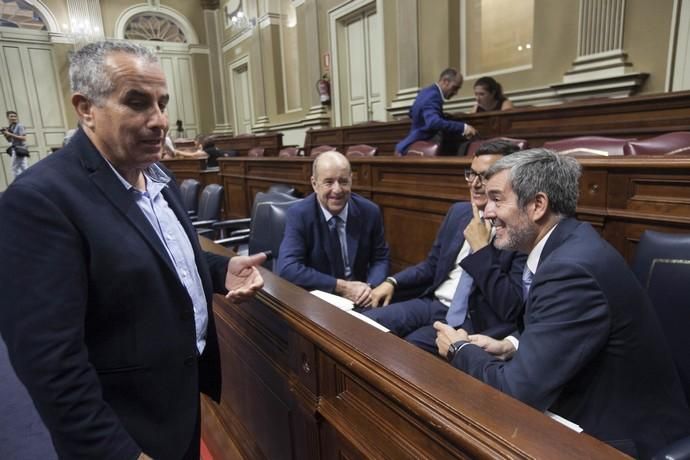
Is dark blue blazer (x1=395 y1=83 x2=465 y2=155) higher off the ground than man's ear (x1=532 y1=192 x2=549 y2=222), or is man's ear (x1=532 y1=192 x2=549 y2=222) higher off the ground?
dark blue blazer (x1=395 y1=83 x2=465 y2=155)

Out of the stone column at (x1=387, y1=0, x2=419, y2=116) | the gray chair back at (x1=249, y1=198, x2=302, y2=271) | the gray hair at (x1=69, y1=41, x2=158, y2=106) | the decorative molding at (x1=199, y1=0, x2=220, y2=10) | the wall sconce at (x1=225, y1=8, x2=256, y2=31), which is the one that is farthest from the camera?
the decorative molding at (x1=199, y1=0, x2=220, y2=10)

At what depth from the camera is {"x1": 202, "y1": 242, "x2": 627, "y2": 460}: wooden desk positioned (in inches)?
24.0

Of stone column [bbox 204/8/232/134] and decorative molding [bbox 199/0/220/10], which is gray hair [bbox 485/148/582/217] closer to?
stone column [bbox 204/8/232/134]

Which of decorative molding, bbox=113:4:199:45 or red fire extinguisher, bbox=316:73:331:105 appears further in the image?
decorative molding, bbox=113:4:199:45

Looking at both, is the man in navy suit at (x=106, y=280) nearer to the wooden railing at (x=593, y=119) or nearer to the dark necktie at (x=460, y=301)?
the dark necktie at (x=460, y=301)

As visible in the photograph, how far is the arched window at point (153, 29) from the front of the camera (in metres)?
11.1

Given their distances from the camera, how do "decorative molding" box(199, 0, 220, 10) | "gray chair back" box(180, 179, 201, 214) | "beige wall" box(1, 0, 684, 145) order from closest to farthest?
"beige wall" box(1, 0, 684, 145) < "gray chair back" box(180, 179, 201, 214) < "decorative molding" box(199, 0, 220, 10)

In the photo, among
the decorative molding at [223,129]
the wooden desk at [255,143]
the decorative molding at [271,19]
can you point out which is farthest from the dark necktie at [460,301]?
the decorative molding at [223,129]

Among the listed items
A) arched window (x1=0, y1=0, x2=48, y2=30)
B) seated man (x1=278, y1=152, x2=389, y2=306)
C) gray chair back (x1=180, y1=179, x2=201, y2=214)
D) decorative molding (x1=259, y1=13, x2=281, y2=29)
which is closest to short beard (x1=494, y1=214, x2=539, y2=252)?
seated man (x1=278, y1=152, x2=389, y2=306)

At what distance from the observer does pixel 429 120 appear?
393 centimetres

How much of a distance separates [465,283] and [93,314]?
4.11ft

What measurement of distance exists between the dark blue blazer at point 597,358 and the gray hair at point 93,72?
1.03m

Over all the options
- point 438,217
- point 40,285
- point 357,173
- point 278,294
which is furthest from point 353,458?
point 357,173

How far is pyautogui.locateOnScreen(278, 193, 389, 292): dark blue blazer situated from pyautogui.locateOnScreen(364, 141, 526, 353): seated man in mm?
190
